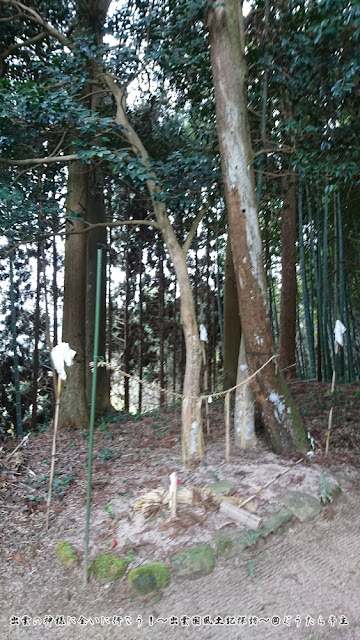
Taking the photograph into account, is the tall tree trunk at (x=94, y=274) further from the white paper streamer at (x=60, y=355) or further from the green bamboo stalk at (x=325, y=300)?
the white paper streamer at (x=60, y=355)

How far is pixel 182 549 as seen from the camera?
290 centimetres

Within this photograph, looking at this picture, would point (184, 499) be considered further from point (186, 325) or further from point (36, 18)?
point (36, 18)

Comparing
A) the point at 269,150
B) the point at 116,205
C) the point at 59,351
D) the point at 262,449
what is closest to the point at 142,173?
the point at 269,150

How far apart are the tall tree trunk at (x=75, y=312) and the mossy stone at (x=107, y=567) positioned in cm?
325

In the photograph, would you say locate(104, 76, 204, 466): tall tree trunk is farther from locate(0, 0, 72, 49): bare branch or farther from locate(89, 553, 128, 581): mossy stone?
locate(89, 553, 128, 581): mossy stone

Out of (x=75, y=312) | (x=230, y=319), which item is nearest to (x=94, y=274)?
(x=75, y=312)

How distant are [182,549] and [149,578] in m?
0.28

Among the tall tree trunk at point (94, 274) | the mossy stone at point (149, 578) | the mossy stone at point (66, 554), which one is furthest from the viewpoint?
the tall tree trunk at point (94, 274)

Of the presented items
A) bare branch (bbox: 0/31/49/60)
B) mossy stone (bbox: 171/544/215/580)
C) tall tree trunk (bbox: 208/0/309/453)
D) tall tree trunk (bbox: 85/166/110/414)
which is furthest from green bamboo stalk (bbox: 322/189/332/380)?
mossy stone (bbox: 171/544/215/580)

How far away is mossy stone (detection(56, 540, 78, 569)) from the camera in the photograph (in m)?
2.99

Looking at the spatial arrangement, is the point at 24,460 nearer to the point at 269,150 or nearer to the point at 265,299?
the point at 265,299

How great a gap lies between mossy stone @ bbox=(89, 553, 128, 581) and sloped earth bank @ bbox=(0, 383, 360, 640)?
0.15ft

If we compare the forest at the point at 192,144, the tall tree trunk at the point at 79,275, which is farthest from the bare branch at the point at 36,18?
the tall tree trunk at the point at 79,275

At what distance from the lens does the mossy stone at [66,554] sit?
299 cm
